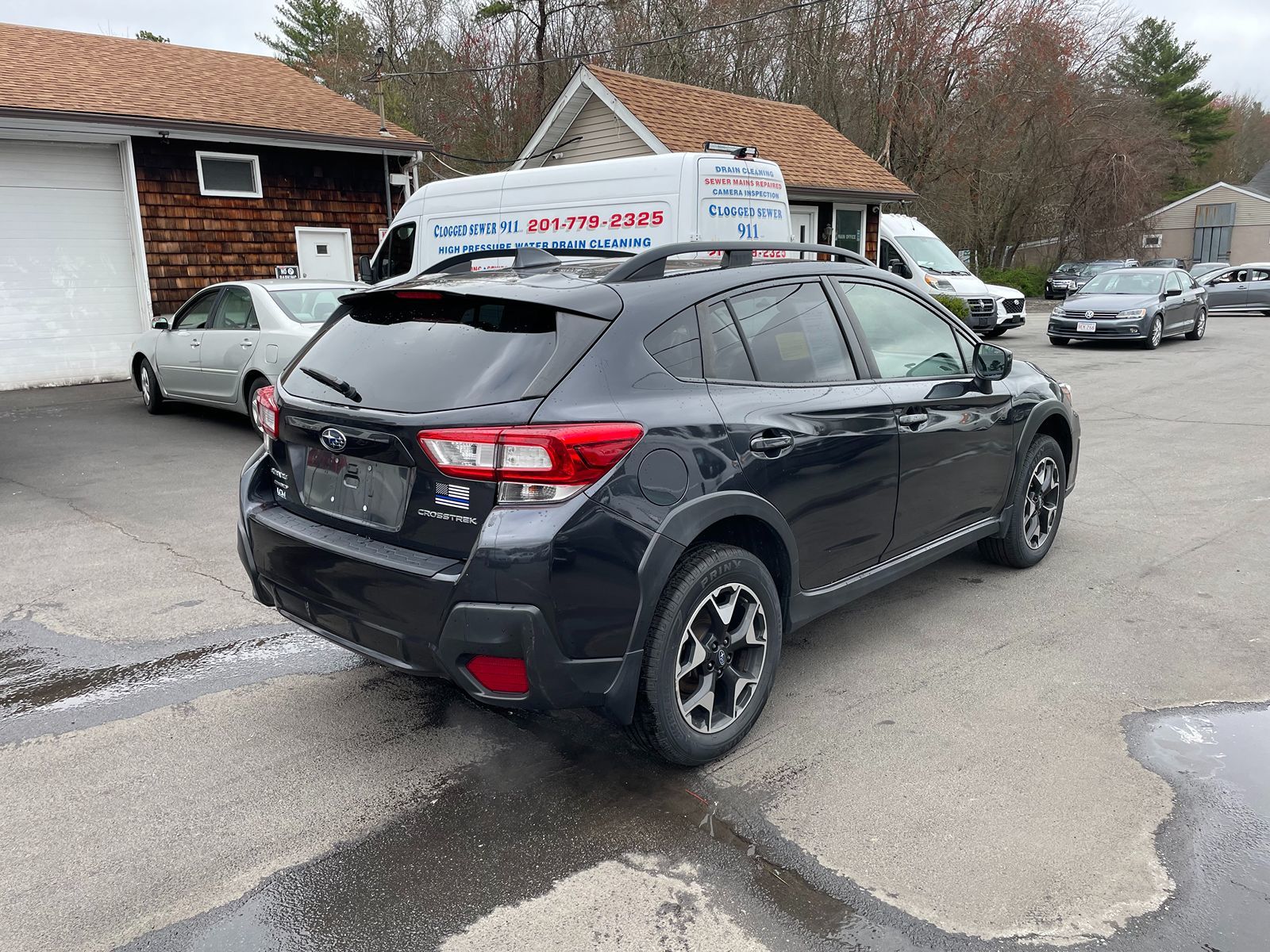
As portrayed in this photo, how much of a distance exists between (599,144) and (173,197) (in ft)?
25.7

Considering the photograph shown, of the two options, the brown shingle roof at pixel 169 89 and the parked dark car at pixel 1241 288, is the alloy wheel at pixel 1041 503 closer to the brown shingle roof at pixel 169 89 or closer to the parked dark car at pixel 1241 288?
the brown shingle roof at pixel 169 89

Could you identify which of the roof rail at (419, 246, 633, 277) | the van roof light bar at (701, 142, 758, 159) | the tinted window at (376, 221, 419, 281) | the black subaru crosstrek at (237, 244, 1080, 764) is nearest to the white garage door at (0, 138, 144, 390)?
the tinted window at (376, 221, 419, 281)

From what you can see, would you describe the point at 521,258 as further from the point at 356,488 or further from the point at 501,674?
the point at 501,674

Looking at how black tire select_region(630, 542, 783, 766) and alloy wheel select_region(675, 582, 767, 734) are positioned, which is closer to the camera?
black tire select_region(630, 542, 783, 766)

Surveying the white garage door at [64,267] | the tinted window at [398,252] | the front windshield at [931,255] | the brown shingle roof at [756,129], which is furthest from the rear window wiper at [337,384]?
the front windshield at [931,255]

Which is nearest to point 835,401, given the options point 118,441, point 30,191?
point 118,441

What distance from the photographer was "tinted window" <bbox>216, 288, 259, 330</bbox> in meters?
9.41

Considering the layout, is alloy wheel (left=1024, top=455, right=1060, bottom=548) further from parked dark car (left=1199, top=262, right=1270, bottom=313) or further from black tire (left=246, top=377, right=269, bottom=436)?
parked dark car (left=1199, top=262, right=1270, bottom=313)

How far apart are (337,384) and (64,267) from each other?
521 inches

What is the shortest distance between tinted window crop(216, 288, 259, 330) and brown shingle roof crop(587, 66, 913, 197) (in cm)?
980

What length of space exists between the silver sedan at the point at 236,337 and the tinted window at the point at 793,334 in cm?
576

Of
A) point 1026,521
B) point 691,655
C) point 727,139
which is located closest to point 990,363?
point 1026,521

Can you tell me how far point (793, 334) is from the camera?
3.82 meters

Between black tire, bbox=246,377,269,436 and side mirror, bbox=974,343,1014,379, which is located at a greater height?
side mirror, bbox=974,343,1014,379
